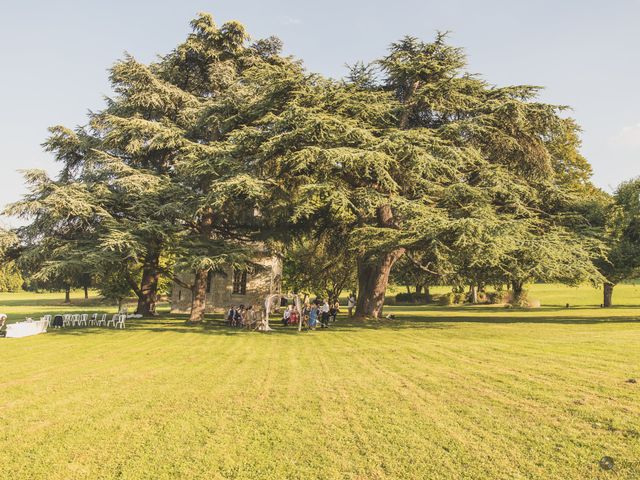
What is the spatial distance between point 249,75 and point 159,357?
604 inches

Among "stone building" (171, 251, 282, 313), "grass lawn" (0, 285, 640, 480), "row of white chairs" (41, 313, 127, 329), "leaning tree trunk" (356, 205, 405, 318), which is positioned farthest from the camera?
"stone building" (171, 251, 282, 313)

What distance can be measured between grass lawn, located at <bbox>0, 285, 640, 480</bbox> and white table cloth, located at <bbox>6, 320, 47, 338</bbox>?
5.70 meters

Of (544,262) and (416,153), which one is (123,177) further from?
(544,262)

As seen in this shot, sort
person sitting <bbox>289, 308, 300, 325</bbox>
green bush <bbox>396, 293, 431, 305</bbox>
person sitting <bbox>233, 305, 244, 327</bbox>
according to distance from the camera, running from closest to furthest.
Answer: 1. person sitting <bbox>233, 305, 244, 327</bbox>
2. person sitting <bbox>289, 308, 300, 325</bbox>
3. green bush <bbox>396, 293, 431, 305</bbox>

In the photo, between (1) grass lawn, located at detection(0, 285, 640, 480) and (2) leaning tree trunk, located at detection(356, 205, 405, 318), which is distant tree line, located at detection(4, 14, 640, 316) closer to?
(2) leaning tree trunk, located at detection(356, 205, 405, 318)

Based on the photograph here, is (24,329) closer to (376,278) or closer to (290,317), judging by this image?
(290,317)

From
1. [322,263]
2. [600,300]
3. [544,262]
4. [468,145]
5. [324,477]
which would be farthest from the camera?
[600,300]

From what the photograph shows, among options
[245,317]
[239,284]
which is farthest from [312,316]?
[239,284]

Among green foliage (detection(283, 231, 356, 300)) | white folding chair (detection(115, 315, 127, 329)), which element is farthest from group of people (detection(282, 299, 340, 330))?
white folding chair (detection(115, 315, 127, 329))

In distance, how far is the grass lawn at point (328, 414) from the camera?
17.4ft

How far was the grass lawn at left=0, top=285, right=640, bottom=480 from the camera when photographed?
209 inches

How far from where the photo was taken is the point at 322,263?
1425 inches

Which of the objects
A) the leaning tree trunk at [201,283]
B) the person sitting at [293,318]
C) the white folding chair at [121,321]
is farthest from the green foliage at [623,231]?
the white folding chair at [121,321]

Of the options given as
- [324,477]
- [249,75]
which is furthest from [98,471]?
[249,75]
